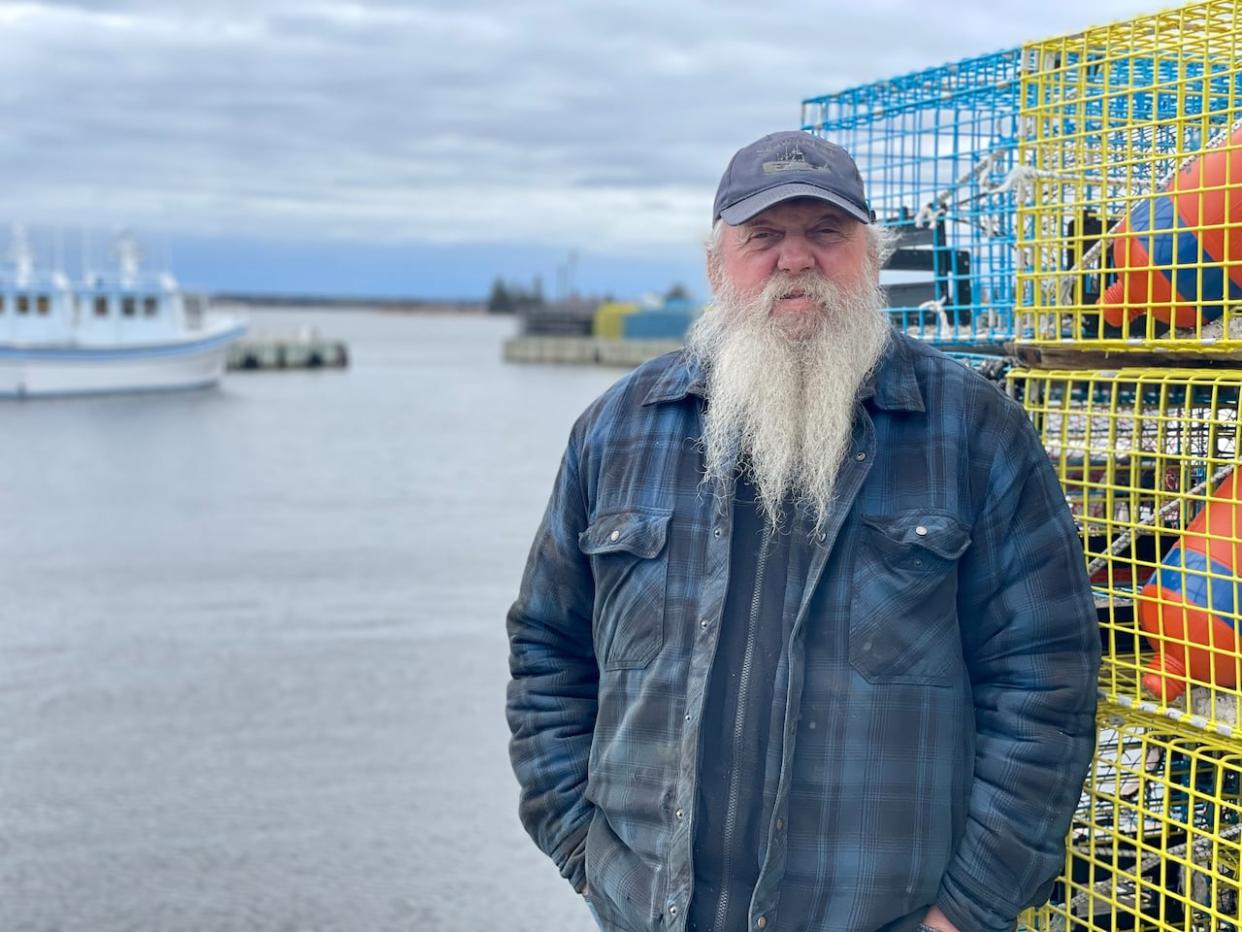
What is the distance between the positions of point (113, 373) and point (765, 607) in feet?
169

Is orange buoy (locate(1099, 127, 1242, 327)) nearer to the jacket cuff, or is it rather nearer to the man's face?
the man's face

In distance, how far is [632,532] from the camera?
2.49m

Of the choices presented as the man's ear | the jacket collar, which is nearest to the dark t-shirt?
the jacket collar

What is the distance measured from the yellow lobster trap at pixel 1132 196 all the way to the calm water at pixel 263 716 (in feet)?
11.9

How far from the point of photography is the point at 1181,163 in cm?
262

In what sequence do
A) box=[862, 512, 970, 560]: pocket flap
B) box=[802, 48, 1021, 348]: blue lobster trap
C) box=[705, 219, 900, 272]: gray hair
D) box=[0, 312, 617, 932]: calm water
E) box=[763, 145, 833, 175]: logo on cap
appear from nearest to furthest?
box=[862, 512, 970, 560]: pocket flap, box=[763, 145, 833, 175]: logo on cap, box=[705, 219, 900, 272]: gray hair, box=[802, 48, 1021, 348]: blue lobster trap, box=[0, 312, 617, 932]: calm water

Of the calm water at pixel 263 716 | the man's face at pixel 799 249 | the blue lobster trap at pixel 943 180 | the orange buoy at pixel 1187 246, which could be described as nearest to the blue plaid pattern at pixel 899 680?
the man's face at pixel 799 249

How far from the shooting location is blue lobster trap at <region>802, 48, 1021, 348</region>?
11.1 ft

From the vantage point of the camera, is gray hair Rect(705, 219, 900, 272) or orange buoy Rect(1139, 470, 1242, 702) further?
gray hair Rect(705, 219, 900, 272)

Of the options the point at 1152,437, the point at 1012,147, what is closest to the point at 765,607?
the point at 1152,437

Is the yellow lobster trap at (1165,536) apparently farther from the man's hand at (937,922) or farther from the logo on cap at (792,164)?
the logo on cap at (792,164)

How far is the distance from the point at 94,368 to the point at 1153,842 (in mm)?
51187

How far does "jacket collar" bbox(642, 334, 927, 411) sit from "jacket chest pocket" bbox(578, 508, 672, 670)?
24 cm

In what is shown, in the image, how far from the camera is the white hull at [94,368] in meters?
49.3
